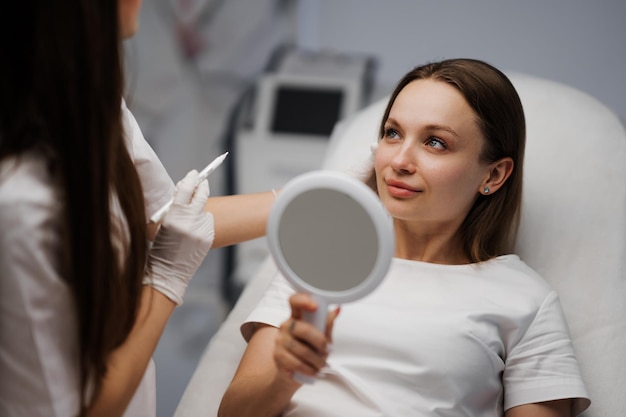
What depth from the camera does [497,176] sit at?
1393 millimetres

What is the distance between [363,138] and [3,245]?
1.10m

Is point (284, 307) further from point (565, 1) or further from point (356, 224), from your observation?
point (565, 1)

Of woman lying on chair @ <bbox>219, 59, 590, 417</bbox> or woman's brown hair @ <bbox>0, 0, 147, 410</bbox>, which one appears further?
woman lying on chair @ <bbox>219, 59, 590, 417</bbox>

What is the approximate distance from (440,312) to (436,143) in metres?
0.29

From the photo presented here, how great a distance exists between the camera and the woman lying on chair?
123cm

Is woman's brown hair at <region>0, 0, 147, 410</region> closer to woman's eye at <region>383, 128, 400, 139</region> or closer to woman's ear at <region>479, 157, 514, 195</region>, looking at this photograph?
woman's eye at <region>383, 128, 400, 139</region>

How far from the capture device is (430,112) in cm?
130

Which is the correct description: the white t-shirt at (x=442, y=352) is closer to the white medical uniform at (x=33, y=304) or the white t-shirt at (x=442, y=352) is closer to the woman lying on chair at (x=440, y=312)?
the woman lying on chair at (x=440, y=312)

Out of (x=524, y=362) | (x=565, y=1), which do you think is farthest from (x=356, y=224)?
(x=565, y=1)

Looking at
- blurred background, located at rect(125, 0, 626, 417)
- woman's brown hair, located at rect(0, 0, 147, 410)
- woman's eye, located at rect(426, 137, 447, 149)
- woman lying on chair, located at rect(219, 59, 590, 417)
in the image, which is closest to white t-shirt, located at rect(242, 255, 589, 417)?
woman lying on chair, located at rect(219, 59, 590, 417)

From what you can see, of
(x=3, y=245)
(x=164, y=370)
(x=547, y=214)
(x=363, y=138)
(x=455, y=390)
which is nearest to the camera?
(x=3, y=245)

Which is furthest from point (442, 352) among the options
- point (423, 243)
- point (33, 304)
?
point (33, 304)

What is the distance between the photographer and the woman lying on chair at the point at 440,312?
1.23m

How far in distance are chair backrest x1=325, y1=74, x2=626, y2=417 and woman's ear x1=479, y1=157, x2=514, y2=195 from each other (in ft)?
0.79
